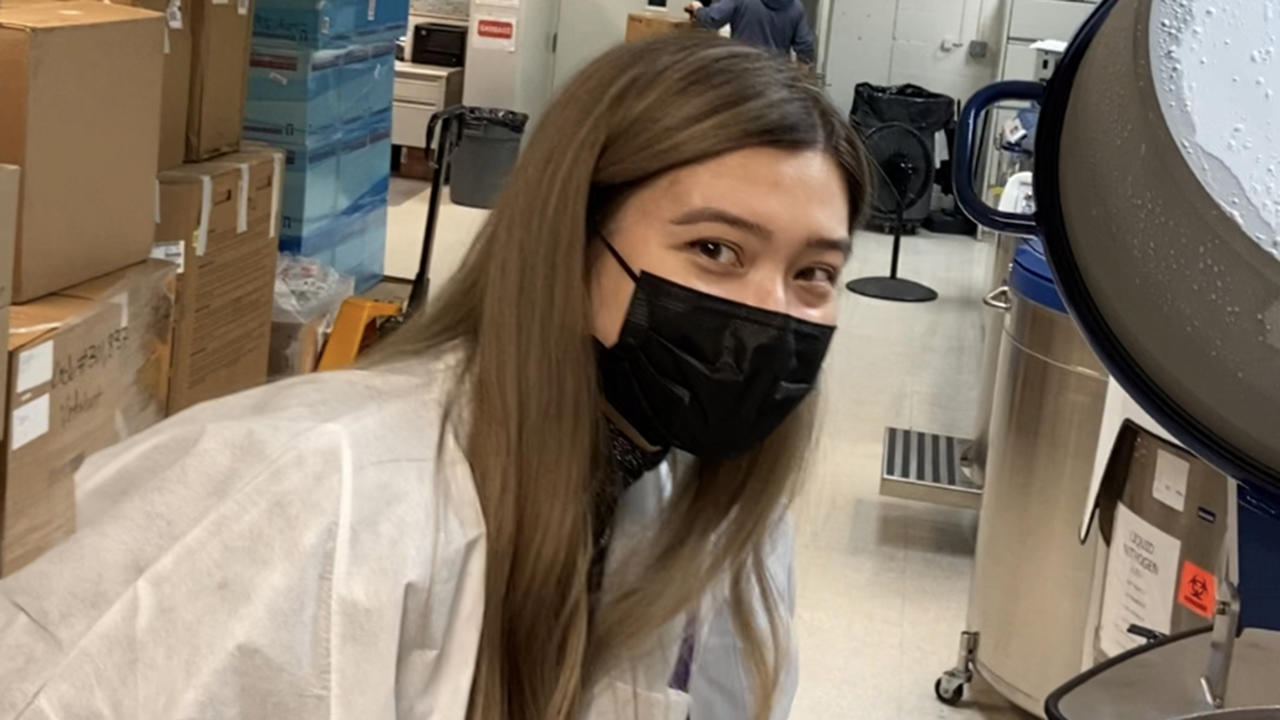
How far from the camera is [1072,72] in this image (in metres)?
0.78

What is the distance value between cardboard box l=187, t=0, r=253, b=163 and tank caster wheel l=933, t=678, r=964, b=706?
6.42 ft

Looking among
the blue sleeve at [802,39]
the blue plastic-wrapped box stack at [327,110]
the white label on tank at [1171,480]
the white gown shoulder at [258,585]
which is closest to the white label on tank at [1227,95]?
the white gown shoulder at [258,585]

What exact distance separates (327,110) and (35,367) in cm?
204

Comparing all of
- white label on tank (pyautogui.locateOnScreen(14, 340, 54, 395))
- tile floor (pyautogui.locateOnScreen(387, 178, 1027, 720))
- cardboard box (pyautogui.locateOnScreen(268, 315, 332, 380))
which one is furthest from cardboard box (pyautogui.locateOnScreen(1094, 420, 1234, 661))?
cardboard box (pyautogui.locateOnScreen(268, 315, 332, 380))

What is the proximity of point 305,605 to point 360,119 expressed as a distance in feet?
12.3

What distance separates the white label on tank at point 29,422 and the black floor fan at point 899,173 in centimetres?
498

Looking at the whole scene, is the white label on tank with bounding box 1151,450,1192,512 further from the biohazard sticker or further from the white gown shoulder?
the white gown shoulder

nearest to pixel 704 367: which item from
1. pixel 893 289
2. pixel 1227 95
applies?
pixel 1227 95

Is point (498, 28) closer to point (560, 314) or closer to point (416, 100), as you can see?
point (416, 100)

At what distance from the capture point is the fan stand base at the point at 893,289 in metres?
6.89

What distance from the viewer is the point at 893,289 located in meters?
6.99

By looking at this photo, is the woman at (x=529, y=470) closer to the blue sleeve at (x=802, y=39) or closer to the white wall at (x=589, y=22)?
the blue sleeve at (x=802, y=39)

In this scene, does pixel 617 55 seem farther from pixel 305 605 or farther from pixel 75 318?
pixel 75 318

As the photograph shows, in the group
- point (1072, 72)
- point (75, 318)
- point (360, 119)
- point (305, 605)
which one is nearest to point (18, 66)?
point (75, 318)
